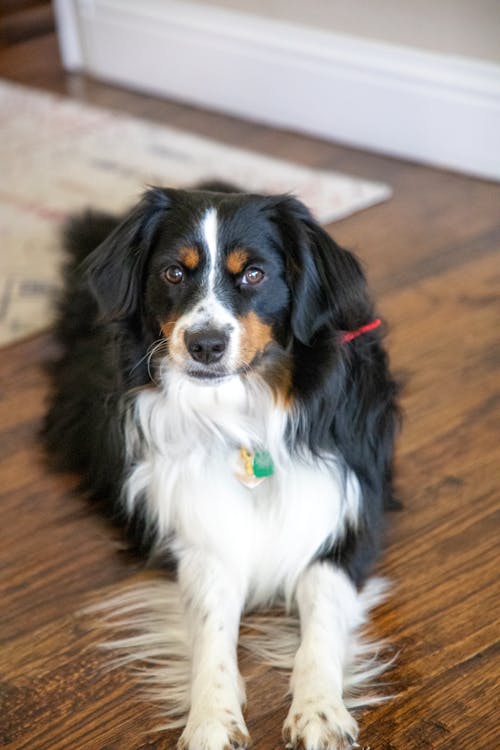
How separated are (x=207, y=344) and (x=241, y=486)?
13.2 inches

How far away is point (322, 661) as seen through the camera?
70.3 inches

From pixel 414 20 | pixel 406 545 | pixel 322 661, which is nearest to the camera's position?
pixel 322 661

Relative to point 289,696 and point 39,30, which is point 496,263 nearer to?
point 289,696

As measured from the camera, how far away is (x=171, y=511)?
2.06m

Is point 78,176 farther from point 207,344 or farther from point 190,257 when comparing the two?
point 207,344

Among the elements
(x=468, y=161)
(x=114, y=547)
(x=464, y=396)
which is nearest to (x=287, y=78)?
(x=468, y=161)

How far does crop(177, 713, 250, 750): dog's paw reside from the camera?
1.66 meters

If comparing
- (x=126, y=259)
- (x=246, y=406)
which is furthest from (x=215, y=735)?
(x=126, y=259)

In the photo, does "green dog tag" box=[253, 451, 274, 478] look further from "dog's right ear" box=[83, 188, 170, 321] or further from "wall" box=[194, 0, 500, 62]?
"wall" box=[194, 0, 500, 62]

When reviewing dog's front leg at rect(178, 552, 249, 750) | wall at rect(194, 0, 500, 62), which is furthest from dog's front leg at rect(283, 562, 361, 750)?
wall at rect(194, 0, 500, 62)

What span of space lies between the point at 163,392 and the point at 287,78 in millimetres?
2771

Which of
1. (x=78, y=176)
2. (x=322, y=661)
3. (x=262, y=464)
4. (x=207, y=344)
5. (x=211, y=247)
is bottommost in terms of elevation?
(x=78, y=176)

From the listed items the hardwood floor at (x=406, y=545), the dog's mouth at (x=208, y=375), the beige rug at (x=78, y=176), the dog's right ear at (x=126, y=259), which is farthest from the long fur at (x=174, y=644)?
the beige rug at (x=78, y=176)

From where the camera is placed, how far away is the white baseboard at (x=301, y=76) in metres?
3.89
